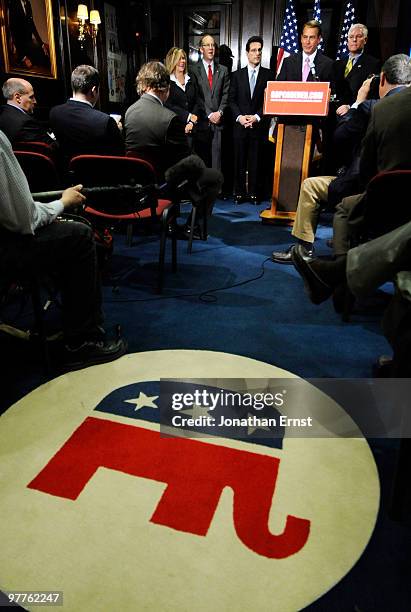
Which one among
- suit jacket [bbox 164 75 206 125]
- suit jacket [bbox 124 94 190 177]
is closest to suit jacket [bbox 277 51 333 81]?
suit jacket [bbox 164 75 206 125]

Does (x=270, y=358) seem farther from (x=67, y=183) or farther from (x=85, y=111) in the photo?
(x=85, y=111)

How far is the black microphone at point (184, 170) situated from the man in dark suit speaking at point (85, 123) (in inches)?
15.1

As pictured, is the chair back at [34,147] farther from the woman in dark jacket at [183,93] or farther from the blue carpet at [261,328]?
the woman in dark jacket at [183,93]

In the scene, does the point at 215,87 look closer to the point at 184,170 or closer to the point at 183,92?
the point at 183,92

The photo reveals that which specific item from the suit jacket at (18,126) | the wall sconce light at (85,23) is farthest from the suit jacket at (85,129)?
the wall sconce light at (85,23)

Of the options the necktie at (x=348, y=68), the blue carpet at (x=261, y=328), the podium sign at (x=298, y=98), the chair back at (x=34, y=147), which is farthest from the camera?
the necktie at (x=348, y=68)

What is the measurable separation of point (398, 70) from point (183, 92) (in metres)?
3.59

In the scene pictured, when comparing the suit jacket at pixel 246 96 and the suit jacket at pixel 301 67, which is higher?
the suit jacket at pixel 301 67

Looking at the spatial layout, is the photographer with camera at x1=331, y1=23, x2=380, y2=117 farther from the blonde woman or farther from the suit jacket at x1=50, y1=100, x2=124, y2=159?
the suit jacket at x1=50, y1=100, x2=124, y2=159

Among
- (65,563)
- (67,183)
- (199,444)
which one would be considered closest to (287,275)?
(67,183)

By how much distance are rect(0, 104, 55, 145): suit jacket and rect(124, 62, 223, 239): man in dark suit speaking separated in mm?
943

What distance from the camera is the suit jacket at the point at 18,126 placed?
3.49 meters

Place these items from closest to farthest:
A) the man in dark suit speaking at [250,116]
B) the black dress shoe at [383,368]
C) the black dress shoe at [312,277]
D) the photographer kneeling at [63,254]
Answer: the photographer kneeling at [63,254]
the black dress shoe at [312,277]
the black dress shoe at [383,368]
the man in dark suit speaking at [250,116]

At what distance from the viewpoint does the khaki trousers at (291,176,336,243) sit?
307 cm
